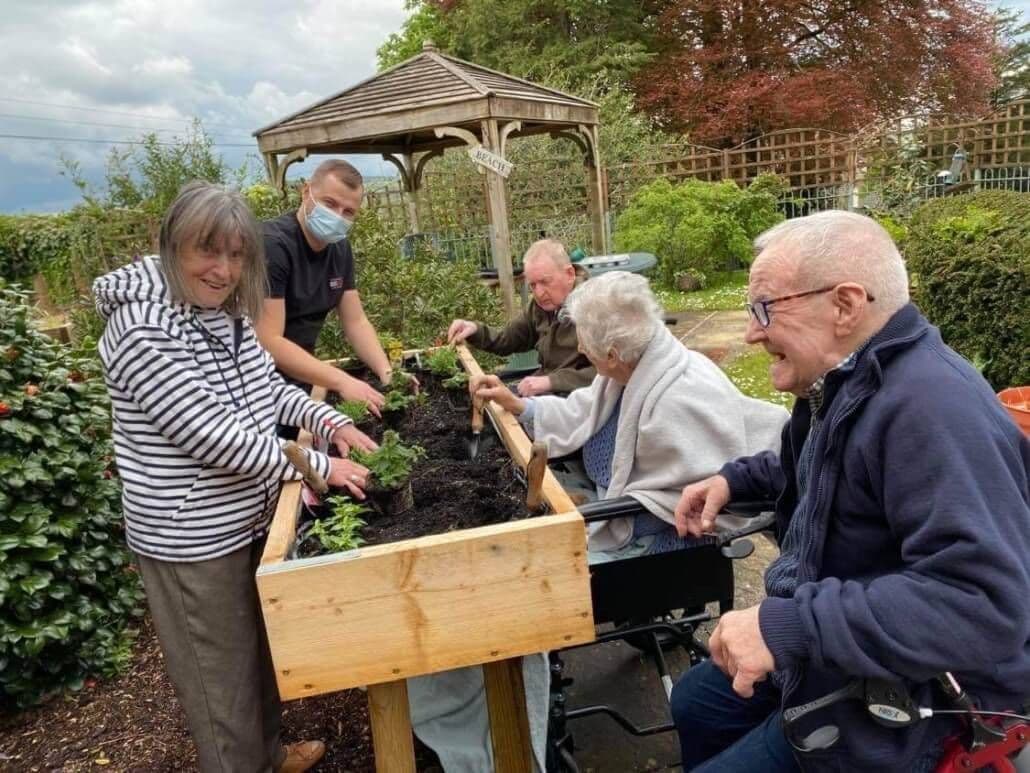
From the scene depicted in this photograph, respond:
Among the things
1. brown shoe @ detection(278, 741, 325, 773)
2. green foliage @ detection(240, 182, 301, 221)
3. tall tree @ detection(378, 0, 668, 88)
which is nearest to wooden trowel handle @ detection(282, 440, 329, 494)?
brown shoe @ detection(278, 741, 325, 773)

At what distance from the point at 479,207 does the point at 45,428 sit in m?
9.05

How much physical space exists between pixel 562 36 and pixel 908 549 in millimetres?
19679

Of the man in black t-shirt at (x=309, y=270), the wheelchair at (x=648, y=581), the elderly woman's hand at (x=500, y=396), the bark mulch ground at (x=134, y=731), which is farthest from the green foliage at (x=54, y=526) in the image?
the wheelchair at (x=648, y=581)

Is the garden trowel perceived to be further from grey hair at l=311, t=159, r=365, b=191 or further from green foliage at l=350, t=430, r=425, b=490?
A: grey hair at l=311, t=159, r=365, b=191

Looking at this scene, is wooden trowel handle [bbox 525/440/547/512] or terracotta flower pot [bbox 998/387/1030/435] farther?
terracotta flower pot [bbox 998/387/1030/435]

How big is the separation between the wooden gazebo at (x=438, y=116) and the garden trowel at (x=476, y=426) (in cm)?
360

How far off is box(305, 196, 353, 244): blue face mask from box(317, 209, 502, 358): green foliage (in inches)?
92.4

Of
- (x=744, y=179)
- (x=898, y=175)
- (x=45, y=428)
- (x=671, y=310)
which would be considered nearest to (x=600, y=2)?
(x=744, y=179)

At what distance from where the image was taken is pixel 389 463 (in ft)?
6.97

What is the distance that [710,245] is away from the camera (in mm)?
11477

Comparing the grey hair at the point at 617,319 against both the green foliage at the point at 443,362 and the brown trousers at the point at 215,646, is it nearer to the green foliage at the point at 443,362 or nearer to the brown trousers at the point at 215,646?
the brown trousers at the point at 215,646

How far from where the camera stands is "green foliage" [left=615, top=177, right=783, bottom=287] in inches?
448

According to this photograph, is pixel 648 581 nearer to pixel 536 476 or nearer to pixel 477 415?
pixel 536 476

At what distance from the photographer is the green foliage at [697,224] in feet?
37.4
